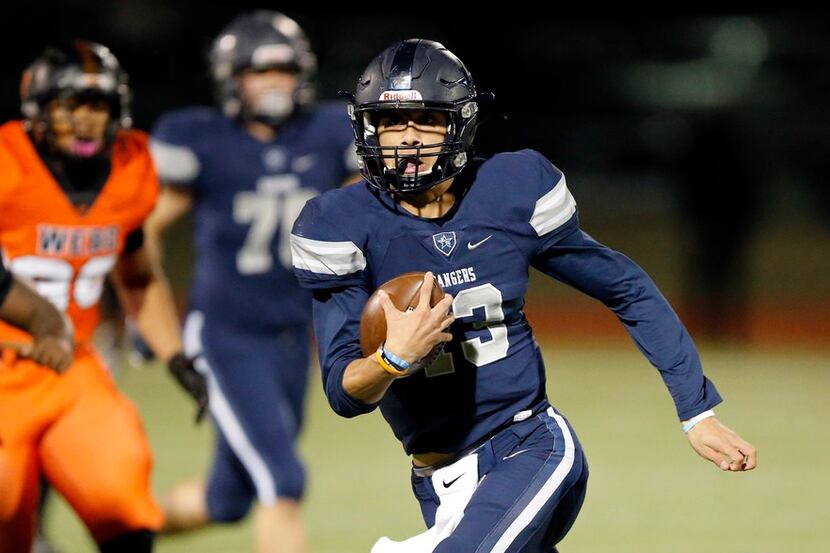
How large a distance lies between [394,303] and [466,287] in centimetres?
33

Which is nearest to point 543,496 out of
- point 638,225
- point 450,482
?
point 450,482

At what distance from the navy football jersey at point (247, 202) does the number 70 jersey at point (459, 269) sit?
1730mm

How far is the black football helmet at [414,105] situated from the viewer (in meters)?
3.13

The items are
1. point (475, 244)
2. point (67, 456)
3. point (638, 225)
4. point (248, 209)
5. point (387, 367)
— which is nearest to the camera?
point (387, 367)

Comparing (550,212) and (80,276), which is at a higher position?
(550,212)

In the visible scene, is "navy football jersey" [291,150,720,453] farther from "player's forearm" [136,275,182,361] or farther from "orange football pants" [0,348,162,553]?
"player's forearm" [136,275,182,361]

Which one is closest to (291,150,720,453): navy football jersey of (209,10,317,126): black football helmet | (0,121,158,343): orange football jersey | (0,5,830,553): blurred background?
(0,5,830,553): blurred background

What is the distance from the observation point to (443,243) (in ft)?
10.5

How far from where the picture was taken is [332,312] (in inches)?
124

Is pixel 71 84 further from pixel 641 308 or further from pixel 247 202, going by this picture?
pixel 641 308

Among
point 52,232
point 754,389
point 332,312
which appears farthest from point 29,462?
point 754,389

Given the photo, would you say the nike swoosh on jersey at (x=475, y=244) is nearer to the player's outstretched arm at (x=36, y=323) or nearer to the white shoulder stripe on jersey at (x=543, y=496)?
the white shoulder stripe on jersey at (x=543, y=496)

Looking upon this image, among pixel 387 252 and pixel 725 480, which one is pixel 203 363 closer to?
pixel 387 252

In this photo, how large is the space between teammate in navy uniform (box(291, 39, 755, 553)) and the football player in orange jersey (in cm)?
90
